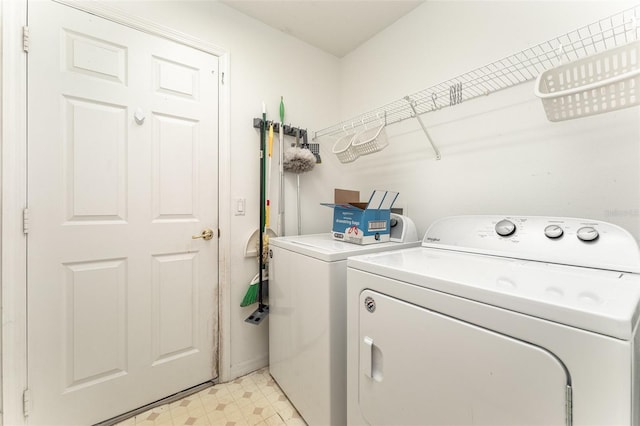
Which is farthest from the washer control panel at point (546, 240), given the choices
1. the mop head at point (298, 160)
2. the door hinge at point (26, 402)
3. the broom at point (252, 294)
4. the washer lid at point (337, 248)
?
the door hinge at point (26, 402)

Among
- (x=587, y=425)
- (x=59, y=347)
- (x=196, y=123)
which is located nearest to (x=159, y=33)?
(x=196, y=123)

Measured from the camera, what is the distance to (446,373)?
0.77 m

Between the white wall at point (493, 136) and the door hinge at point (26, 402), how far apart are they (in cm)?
229

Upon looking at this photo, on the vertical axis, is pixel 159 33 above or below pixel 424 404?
above

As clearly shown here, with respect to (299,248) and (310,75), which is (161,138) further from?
(310,75)

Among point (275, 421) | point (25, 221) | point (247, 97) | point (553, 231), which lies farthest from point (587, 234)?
point (25, 221)

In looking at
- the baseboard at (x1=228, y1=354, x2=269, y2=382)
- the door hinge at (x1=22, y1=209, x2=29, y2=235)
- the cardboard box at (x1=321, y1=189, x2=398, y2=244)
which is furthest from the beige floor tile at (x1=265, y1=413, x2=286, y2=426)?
the door hinge at (x1=22, y1=209, x2=29, y2=235)

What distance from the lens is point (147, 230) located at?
154 cm

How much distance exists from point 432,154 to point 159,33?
6.08 ft

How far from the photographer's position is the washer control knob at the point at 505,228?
45.9 inches

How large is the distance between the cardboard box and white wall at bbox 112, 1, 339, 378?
1.96ft

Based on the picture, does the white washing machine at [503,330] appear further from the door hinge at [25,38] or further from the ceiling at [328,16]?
the door hinge at [25,38]

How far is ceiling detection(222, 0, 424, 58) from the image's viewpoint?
1.77 m

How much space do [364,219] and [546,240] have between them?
78cm
